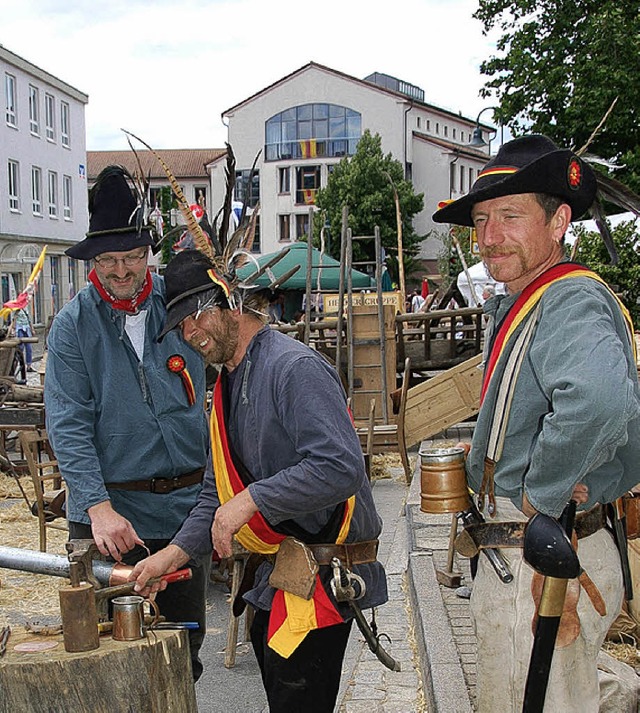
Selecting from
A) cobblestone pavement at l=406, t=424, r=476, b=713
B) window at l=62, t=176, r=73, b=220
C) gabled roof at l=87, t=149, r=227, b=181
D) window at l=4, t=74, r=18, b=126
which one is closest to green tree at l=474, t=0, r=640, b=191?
cobblestone pavement at l=406, t=424, r=476, b=713

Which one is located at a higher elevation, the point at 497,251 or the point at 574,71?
the point at 574,71

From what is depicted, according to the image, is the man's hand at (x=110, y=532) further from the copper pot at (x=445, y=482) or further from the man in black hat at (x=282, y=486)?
the copper pot at (x=445, y=482)

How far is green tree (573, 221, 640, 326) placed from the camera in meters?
13.1

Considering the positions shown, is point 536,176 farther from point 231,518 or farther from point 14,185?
point 14,185

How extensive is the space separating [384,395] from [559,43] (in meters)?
14.3

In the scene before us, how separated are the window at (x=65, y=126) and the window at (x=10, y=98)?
4.46 metres

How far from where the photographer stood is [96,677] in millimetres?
2393

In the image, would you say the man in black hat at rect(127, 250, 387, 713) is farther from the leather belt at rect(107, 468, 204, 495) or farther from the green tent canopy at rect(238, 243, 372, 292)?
the green tent canopy at rect(238, 243, 372, 292)

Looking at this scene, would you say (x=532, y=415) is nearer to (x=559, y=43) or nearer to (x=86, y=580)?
(x=86, y=580)

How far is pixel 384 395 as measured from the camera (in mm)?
10758

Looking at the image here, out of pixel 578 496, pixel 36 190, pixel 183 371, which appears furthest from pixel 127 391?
pixel 36 190

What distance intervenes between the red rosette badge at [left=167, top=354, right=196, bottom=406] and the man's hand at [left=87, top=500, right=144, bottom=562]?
0.56m

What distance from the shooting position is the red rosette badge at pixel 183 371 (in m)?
3.69

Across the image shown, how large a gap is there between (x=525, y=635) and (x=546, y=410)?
0.62m
